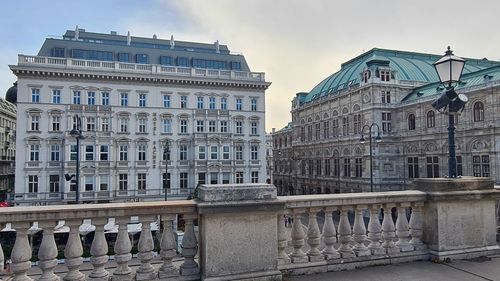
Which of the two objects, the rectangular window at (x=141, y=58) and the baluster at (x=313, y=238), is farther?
the rectangular window at (x=141, y=58)

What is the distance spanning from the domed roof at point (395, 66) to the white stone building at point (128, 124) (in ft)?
49.9

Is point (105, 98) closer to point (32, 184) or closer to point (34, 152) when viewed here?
point (34, 152)

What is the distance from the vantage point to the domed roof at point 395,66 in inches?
1856

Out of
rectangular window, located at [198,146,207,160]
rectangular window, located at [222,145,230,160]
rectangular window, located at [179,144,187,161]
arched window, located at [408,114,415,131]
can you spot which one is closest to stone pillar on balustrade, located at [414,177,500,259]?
rectangular window, located at [198,146,207,160]

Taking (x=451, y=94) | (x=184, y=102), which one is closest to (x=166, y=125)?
(x=184, y=102)

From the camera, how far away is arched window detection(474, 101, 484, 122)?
3234cm

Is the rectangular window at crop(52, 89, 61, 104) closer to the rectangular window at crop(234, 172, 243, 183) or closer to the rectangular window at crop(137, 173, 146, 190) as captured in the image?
the rectangular window at crop(137, 173, 146, 190)

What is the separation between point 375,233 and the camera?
4.87 m

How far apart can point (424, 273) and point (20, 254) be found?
4687mm

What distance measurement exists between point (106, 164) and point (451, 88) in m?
37.2

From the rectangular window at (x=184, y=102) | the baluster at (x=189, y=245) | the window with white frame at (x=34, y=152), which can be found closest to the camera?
the baluster at (x=189, y=245)

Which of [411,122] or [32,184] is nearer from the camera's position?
[32,184]

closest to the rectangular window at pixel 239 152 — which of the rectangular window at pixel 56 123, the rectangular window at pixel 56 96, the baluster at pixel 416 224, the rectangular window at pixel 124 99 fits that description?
the rectangular window at pixel 124 99

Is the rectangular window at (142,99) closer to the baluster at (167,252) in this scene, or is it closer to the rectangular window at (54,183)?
the rectangular window at (54,183)
